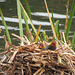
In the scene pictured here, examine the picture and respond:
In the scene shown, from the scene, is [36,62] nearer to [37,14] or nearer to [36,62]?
[36,62]

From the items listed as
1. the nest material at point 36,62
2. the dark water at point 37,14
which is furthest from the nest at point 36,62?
the dark water at point 37,14

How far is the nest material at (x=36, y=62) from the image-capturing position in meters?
2.39

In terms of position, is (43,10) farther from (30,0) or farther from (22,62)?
(22,62)

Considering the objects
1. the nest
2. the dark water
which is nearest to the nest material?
the nest

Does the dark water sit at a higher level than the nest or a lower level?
lower

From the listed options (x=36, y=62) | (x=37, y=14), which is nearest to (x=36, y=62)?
(x=36, y=62)

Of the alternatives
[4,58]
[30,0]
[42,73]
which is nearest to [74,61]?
[42,73]

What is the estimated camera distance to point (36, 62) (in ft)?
7.84

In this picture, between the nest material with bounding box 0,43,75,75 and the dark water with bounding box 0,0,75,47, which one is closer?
the nest material with bounding box 0,43,75,75

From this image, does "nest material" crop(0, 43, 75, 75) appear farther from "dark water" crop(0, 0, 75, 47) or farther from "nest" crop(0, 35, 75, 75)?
"dark water" crop(0, 0, 75, 47)

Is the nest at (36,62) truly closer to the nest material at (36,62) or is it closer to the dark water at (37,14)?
the nest material at (36,62)

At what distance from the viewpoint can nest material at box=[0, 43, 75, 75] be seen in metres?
2.39

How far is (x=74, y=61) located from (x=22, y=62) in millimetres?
491

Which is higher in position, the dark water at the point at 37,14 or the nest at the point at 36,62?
the nest at the point at 36,62
